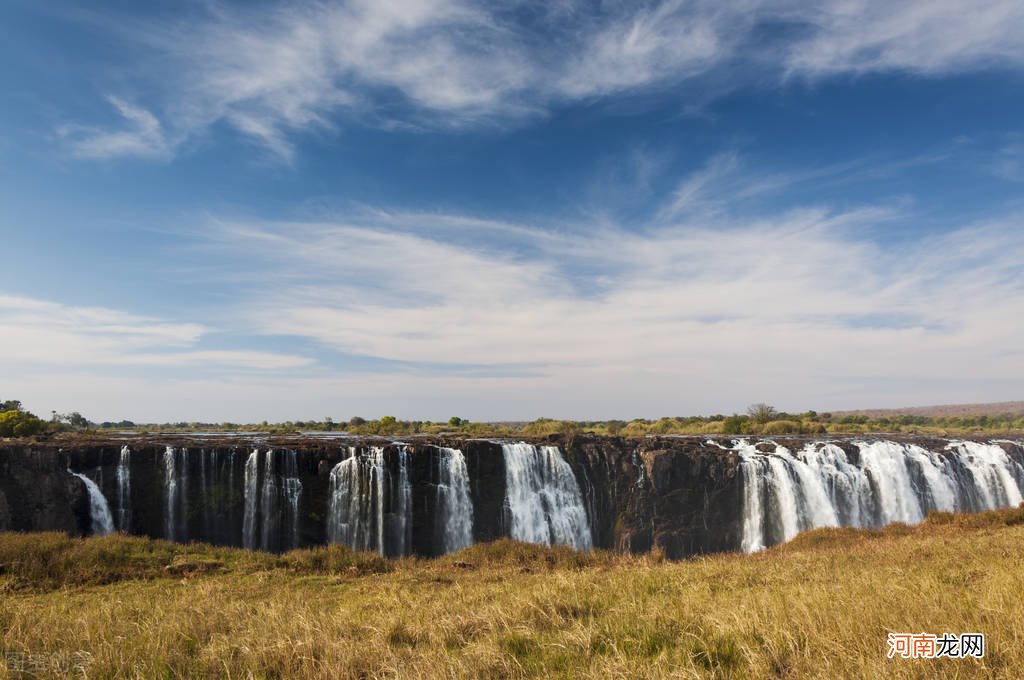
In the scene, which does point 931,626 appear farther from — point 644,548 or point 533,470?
point 644,548

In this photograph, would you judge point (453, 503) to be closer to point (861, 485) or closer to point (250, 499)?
point (250, 499)

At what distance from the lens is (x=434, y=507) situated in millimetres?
27469

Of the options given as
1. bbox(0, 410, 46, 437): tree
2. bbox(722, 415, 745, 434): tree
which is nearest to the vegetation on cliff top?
bbox(722, 415, 745, 434): tree

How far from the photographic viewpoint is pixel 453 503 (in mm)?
27875

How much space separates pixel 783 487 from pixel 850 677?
1227 inches

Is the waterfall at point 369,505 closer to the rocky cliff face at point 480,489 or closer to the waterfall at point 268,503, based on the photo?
the rocky cliff face at point 480,489

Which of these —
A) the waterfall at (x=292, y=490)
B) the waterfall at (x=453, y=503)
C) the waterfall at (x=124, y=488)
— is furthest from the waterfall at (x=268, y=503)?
the waterfall at (x=453, y=503)

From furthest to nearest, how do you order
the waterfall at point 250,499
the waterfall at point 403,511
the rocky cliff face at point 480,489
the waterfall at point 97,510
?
1. the waterfall at point 403,511
2. the waterfall at point 250,499
3. the rocky cliff face at point 480,489
4. the waterfall at point 97,510

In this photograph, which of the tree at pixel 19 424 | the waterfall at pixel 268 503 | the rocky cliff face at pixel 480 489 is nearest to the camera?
the rocky cliff face at pixel 480 489

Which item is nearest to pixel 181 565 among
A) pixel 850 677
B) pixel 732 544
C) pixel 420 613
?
pixel 420 613

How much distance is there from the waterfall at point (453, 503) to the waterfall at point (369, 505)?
1784 mm

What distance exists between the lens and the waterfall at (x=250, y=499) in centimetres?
2548

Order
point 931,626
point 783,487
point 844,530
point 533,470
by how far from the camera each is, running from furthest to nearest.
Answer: point 783,487 → point 533,470 → point 844,530 → point 931,626

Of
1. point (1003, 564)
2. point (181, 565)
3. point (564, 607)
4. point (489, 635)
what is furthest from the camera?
point (181, 565)
